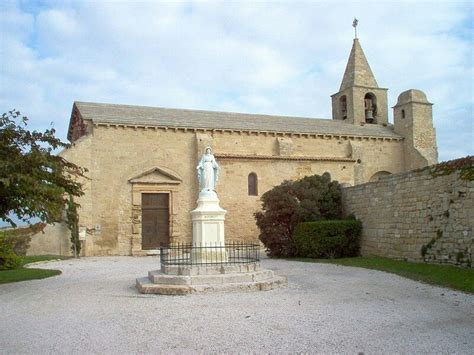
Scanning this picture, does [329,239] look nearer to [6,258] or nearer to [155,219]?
[155,219]

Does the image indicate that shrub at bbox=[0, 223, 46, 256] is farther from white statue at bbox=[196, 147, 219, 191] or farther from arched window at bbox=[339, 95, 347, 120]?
arched window at bbox=[339, 95, 347, 120]

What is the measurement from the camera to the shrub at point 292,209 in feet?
65.4

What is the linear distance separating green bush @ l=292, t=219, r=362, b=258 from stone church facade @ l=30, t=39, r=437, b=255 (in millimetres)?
4348

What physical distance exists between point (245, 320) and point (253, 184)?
19057mm

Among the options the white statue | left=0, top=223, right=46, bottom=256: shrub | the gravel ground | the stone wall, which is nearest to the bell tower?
the stone wall

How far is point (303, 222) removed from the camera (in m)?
A: 19.6

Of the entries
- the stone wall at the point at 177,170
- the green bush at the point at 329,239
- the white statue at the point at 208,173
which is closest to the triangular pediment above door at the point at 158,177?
the stone wall at the point at 177,170

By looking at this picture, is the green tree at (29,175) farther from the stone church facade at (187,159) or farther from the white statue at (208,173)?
the stone church facade at (187,159)

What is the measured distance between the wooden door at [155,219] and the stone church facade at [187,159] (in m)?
0.05

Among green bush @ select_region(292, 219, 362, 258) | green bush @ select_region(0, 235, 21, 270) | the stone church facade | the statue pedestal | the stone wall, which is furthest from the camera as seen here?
the stone church facade

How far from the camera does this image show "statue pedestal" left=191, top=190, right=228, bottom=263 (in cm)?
1188

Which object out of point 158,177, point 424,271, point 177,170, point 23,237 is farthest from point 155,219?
point 424,271

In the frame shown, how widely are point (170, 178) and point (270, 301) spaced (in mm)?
16603

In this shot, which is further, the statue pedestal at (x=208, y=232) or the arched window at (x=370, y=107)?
the arched window at (x=370, y=107)
